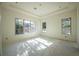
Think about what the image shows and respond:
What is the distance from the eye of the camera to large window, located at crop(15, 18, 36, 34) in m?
1.98

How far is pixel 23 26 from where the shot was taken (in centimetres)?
199

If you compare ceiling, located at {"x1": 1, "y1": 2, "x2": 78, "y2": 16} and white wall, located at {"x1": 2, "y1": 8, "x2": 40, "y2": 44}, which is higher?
ceiling, located at {"x1": 1, "y1": 2, "x2": 78, "y2": 16}

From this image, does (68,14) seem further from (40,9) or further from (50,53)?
(50,53)

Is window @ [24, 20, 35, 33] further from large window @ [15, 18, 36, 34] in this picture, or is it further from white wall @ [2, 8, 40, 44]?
white wall @ [2, 8, 40, 44]

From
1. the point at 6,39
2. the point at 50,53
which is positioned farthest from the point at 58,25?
the point at 6,39

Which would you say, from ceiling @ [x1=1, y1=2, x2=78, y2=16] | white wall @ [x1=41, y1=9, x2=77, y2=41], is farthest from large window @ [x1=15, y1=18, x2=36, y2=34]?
white wall @ [x1=41, y1=9, x2=77, y2=41]

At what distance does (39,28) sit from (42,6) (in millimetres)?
527

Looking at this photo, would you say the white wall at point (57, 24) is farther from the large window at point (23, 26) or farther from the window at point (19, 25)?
the window at point (19, 25)

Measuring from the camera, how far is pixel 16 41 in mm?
2045

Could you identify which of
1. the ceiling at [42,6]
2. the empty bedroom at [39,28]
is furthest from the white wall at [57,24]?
the ceiling at [42,6]

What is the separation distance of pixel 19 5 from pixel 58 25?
3.34 ft

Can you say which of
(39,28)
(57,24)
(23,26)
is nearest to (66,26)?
(57,24)

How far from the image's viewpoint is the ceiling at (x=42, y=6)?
5.98ft

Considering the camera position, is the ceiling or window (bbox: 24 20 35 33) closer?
the ceiling
